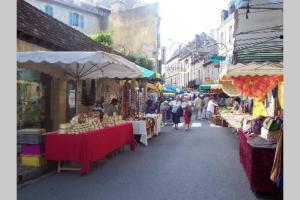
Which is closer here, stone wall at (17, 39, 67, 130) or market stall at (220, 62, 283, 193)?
market stall at (220, 62, 283, 193)

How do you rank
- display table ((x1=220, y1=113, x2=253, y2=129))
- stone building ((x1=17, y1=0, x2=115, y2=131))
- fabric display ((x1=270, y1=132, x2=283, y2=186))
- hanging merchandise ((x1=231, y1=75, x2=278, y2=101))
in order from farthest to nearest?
display table ((x1=220, y1=113, x2=253, y2=129)) → hanging merchandise ((x1=231, y1=75, x2=278, y2=101)) → stone building ((x1=17, y1=0, x2=115, y2=131)) → fabric display ((x1=270, y1=132, x2=283, y2=186))

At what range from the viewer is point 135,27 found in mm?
43594

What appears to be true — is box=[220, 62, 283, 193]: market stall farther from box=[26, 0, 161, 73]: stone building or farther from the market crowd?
box=[26, 0, 161, 73]: stone building

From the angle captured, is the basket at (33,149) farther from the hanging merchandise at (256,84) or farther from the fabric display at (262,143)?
the hanging merchandise at (256,84)

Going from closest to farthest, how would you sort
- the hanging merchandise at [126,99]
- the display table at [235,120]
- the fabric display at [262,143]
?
the fabric display at [262,143] → the display table at [235,120] → the hanging merchandise at [126,99]

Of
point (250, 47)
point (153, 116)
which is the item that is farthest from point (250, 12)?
point (153, 116)

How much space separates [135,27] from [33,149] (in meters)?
35.3

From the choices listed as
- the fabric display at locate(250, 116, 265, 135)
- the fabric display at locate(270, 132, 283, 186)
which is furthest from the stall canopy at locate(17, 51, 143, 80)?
the fabric display at locate(270, 132, 283, 186)

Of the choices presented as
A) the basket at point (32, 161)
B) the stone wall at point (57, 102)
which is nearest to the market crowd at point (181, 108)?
the stone wall at point (57, 102)

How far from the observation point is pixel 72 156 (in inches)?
352

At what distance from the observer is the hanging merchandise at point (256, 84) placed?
1431 centimetres

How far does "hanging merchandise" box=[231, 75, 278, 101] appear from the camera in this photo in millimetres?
14312

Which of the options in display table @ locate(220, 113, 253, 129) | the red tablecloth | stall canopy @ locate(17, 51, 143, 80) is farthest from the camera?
display table @ locate(220, 113, 253, 129)

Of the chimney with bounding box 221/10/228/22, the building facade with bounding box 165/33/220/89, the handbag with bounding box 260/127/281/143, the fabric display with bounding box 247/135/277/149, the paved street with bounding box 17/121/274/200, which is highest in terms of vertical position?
the chimney with bounding box 221/10/228/22
